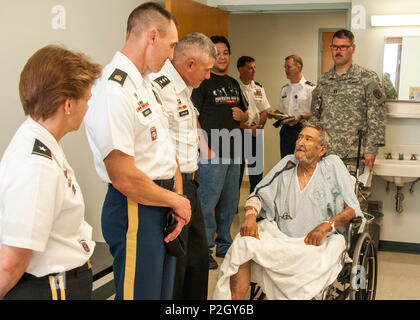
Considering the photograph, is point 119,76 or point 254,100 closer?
point 119,76

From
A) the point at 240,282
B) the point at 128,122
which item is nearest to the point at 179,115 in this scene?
the point at 128,122

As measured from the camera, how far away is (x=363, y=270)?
92.3 inches

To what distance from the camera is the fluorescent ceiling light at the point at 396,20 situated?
3553mm

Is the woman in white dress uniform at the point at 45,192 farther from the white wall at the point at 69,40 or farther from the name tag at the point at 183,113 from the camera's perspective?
the white wall at the point at 69,40

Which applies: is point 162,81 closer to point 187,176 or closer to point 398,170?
point 187,176

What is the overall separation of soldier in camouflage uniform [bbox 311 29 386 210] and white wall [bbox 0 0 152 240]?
155 centimetres

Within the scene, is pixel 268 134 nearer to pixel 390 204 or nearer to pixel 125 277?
pixel 390 204

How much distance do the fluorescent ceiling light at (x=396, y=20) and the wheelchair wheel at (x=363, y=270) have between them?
6.36 feet

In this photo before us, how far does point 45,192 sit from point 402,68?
3322 millimetres

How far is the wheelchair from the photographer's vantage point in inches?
87.6

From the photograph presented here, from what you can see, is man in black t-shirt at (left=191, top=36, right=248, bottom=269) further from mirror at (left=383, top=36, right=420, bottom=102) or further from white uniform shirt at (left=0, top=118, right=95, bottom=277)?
white uniform shirt at (left=0, top=118, right=95, bottom=277)

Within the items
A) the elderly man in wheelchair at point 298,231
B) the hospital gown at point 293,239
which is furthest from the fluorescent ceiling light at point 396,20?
the hospital gown at point 293,239

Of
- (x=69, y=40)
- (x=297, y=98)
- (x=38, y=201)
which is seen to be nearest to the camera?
(x=38, y=201)

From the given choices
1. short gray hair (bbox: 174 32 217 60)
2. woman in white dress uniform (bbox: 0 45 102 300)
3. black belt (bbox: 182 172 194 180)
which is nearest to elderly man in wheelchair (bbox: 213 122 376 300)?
black belt (bbox: 182 172 194 180)
